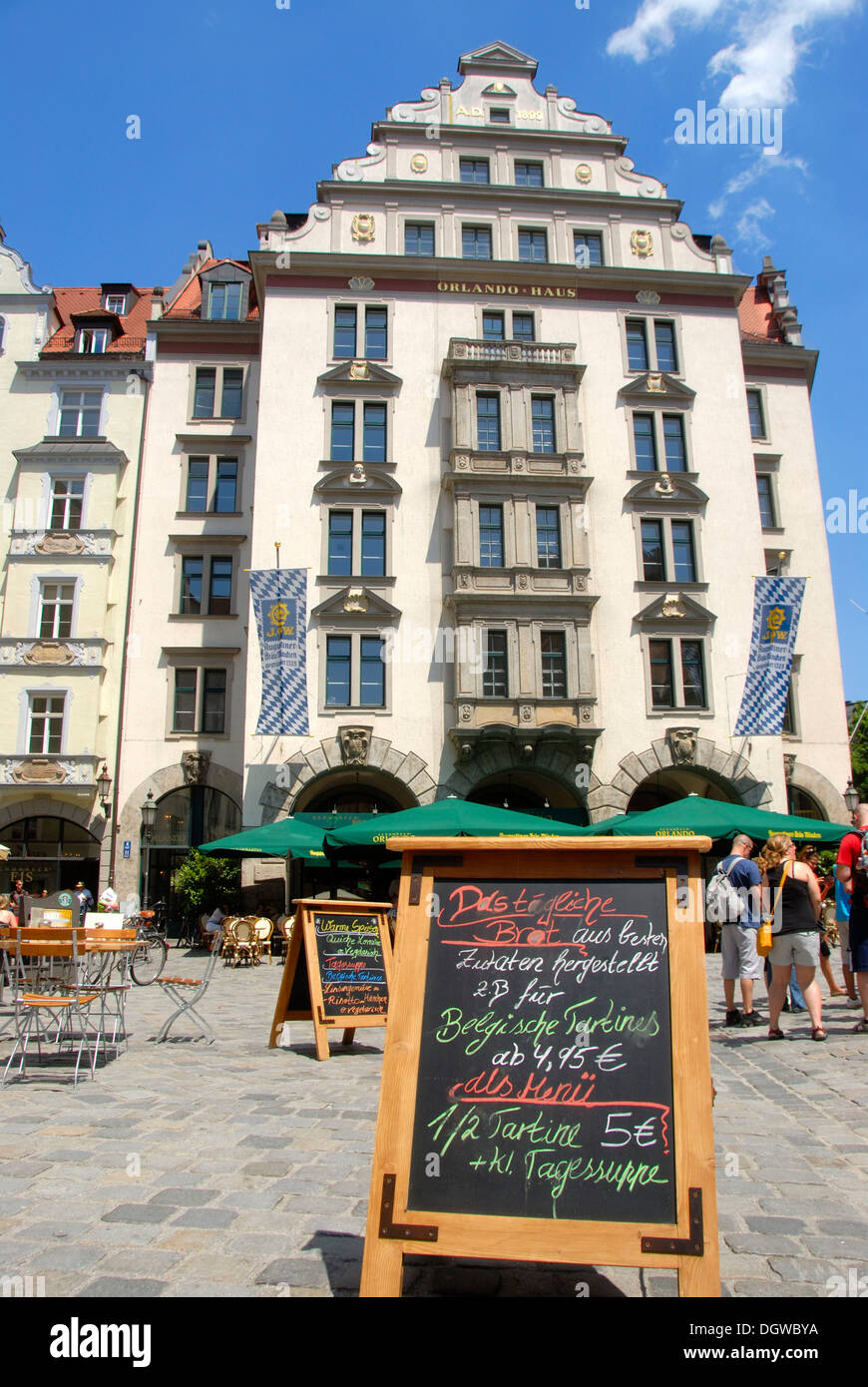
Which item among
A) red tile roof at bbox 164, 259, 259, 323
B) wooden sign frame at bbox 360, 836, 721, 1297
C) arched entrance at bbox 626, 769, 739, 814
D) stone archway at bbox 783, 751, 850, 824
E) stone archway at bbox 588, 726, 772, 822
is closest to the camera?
wooden sign frame at bbox 360, 836, 721, 1297

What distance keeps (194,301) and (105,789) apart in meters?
17.6

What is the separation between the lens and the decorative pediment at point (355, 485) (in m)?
25.9

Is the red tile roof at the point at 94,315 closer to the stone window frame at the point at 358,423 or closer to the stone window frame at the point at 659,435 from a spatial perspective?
the stone window frame at the point at 358,423

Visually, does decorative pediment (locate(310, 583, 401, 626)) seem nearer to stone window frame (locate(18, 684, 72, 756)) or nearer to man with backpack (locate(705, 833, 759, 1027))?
stone window frame (locate(18, 684, 72, 756))

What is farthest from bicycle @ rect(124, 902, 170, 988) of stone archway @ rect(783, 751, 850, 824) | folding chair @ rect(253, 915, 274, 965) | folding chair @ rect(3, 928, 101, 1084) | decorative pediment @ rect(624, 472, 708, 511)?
stone archway @ rect(783, 751, 850, 824)

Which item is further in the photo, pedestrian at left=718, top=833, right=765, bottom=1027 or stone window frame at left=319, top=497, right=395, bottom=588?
stone window frame at left=319, top=497, right=395, bottom=588

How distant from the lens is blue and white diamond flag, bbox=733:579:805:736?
2373 centimetres

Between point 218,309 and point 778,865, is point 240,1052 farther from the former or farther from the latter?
point 218,309

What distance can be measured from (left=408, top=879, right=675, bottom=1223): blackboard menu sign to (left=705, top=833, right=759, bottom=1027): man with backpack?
6.53 metres

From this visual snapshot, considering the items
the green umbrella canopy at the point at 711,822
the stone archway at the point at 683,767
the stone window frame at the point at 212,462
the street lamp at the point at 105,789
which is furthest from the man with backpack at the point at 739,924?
the stone window frame at the point at 212,462

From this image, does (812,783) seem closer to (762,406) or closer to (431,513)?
(762,406)

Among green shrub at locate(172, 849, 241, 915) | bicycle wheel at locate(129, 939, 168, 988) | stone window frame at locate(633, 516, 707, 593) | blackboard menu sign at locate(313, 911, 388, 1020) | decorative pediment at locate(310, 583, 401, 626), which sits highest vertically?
stone window frame at locate(633, 516, 707, 593)
